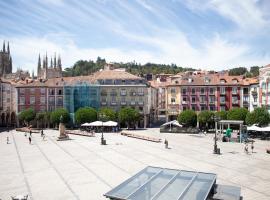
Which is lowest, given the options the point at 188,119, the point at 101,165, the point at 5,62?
the point at 101,165

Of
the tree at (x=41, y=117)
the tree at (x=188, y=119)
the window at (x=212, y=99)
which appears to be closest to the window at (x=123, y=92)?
the tree at (x=188, y=119)

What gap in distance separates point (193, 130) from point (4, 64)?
309 ft

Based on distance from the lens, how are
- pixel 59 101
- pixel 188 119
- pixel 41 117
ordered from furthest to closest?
pixel 59 101, pixel 41 117, pixel 188 119

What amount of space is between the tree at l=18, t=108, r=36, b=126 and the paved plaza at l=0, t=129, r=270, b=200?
22.5m

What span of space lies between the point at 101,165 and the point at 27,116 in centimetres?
4080

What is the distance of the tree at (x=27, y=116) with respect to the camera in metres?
64.4

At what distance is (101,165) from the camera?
28047 mm

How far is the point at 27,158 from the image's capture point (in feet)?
103

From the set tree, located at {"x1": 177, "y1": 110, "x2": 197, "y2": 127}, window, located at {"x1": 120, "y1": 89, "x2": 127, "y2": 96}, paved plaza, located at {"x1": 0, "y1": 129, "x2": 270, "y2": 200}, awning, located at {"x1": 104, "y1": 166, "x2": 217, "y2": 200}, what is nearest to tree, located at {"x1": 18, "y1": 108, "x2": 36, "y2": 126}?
window, located at {"x1": 120, "y1": 89, "x2": 127, "y2": 96}

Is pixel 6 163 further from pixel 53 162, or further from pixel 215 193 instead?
pixel 215 193

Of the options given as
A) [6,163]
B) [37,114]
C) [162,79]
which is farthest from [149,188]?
[162,79]

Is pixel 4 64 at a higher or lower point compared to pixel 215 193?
higher

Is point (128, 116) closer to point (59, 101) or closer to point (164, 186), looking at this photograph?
point (59, 101)

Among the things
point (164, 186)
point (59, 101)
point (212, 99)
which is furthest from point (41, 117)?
point (164, 186)
